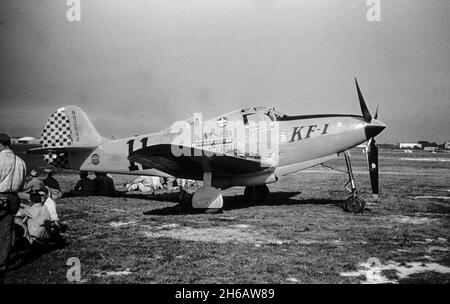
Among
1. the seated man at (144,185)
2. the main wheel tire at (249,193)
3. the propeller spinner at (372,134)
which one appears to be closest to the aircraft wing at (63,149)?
the seated man at (144,185)

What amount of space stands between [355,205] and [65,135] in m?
9.37

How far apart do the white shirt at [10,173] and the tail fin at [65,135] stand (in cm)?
702

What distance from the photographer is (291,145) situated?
8742 millimetres

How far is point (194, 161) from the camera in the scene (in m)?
7.95

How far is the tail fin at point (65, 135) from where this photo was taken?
10.9 meters

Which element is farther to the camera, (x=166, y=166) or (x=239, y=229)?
(x=166, y=166)

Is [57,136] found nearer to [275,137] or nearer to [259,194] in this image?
[259,194]

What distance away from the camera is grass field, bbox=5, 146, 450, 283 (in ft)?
12.9

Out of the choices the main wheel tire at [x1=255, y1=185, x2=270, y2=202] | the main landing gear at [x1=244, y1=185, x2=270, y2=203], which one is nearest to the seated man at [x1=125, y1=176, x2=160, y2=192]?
the main landing gear at [x1=244, y1=185, x2=270, y2=203]

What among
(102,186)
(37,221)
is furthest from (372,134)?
(102,186)

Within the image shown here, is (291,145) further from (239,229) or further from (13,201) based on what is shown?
(13,201)
